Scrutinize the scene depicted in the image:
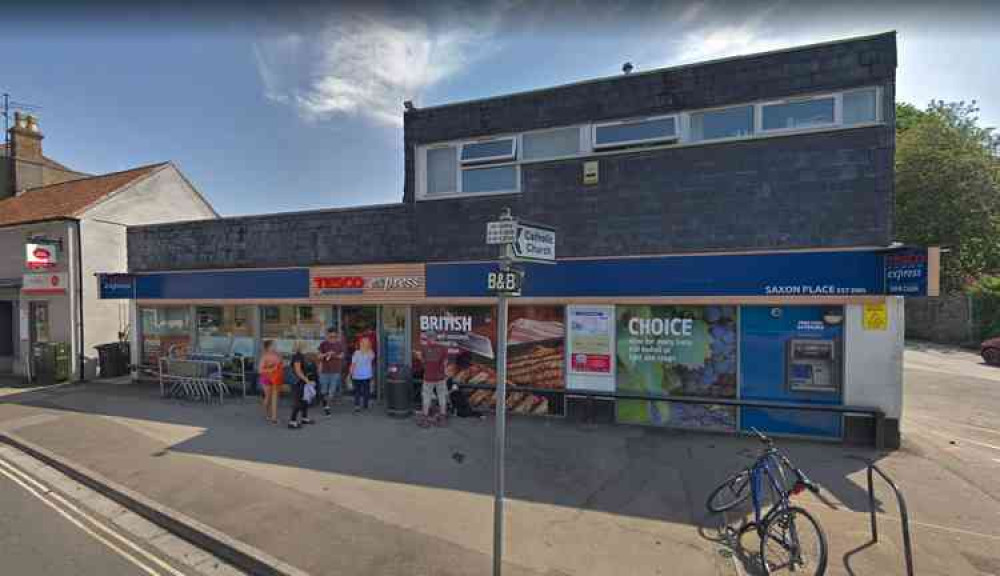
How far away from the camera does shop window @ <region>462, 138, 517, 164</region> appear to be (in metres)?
9.13

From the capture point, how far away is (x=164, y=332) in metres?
13.0

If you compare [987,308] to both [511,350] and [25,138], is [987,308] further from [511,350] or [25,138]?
[25,138]

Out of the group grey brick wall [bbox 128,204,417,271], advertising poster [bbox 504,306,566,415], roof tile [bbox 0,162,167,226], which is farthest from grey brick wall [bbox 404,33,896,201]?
roof tile [bbox 0,162,167,226]

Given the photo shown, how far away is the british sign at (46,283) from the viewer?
13266mm

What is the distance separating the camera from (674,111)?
812 cm


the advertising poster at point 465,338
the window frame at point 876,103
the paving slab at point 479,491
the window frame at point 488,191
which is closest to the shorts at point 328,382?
the paving slab at point 479,491

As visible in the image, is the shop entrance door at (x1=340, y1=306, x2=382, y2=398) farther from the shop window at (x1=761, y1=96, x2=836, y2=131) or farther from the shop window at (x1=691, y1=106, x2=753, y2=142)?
the shop window at (x1=761, y1=96, x2=836, y2=131)

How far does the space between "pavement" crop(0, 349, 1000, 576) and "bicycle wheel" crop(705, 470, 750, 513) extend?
6.5 inches

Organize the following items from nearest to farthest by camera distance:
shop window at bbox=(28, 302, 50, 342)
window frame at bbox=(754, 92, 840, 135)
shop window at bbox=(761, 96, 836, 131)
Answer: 1. window frame at bbox=(754, 92, 840, 135)
2. shop window at bbox=(761, 96, 836, 131)
3. shop window at bbox=(28, 302, 50, 342)

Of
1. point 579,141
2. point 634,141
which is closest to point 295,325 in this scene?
point 579,141

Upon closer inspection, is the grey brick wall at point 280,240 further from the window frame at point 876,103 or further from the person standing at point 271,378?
the window frame at point 876,103

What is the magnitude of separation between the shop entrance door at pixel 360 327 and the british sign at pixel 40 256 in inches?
390

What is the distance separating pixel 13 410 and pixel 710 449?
49.1 feet

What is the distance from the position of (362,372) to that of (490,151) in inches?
216
